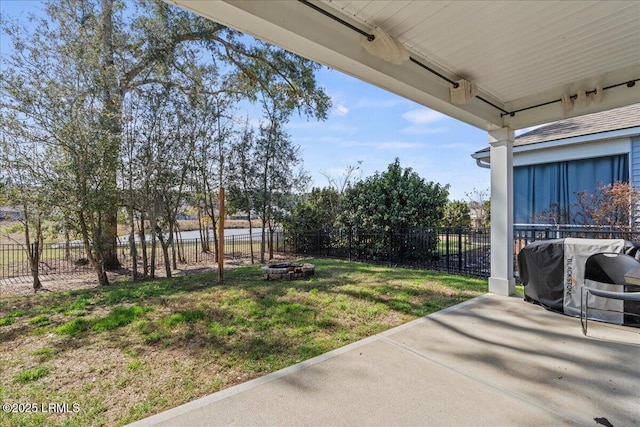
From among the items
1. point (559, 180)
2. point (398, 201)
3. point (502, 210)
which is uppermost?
point (559, 180)

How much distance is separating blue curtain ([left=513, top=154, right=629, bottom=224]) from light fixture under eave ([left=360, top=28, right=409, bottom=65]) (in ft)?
25.1

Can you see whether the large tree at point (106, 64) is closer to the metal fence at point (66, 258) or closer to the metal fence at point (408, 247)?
the metal fence at point (66, 258)

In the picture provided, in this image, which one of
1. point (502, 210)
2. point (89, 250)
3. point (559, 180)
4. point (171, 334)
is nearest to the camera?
point (171, 334)

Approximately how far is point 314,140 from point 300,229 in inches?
125

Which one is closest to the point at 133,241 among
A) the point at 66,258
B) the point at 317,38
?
the point at 66,258

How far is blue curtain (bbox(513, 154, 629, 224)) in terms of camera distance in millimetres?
7059

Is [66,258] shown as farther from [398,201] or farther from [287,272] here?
[398,201]

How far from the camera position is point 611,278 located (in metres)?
3.13

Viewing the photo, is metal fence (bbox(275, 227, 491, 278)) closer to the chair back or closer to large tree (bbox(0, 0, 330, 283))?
the chair back

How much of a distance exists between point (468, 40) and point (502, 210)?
2.73 meters

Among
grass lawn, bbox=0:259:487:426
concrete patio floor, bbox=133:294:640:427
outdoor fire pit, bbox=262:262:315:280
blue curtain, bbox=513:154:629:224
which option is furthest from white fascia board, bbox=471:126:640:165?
outdoor fire pit, bbox=262:262:315:280

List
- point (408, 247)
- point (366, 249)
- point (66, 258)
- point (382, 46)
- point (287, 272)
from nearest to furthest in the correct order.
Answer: point (382, 46) < point (287, 272) < point (408, 247) < point (66, 258) < point (366, 249)

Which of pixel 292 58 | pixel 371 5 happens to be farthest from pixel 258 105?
pixel 371 5

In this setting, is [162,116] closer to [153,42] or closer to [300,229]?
[153,42]
